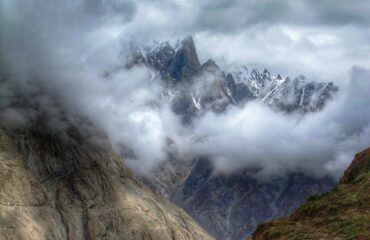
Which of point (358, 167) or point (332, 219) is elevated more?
point (358, 167)

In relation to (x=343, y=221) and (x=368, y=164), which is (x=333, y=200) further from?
(x=368, y=164)

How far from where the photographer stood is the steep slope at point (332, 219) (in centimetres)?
5097

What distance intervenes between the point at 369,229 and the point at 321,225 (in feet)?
22.0

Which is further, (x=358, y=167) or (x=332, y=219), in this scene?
(x=358, y=167)

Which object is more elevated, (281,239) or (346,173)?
(346,173)

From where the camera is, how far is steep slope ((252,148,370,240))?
50969 millimetres

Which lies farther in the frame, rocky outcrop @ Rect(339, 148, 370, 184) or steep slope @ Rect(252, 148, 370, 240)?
rocky outcrop @ Rect(339, 148, 370, 184)

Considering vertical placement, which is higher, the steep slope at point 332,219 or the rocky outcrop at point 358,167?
the rocky outcrop at point 358,167

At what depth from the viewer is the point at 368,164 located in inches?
3125

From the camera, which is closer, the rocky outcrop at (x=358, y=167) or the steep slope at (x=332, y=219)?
the steep slope at (x=332, y=219)

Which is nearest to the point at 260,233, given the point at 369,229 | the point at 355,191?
the point at 355,191

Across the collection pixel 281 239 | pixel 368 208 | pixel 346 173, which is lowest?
pixel 281 239

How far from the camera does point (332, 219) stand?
181 feet

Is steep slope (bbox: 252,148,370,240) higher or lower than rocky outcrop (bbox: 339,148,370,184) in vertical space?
lower
